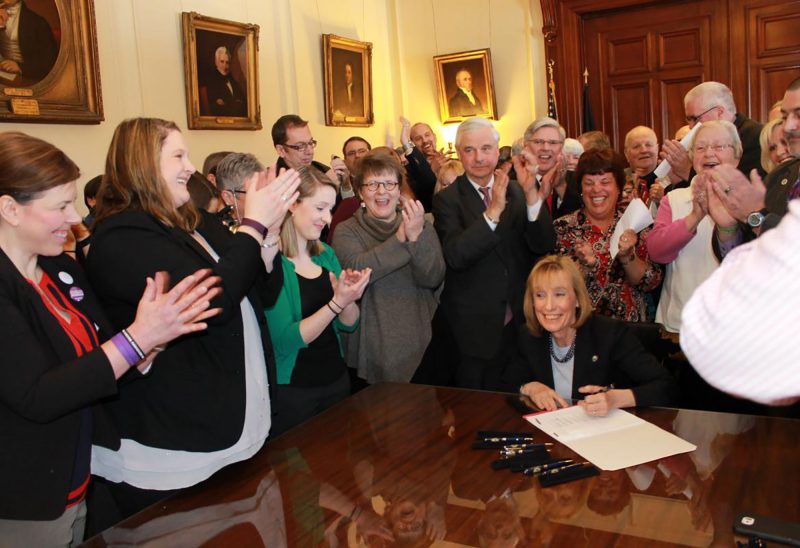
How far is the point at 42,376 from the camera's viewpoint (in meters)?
1.59

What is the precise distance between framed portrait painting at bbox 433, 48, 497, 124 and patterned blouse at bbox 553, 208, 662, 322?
4440 millimetres

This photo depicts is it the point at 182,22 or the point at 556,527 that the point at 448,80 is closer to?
the point at 182,22

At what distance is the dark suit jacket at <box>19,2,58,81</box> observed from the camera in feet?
14.0

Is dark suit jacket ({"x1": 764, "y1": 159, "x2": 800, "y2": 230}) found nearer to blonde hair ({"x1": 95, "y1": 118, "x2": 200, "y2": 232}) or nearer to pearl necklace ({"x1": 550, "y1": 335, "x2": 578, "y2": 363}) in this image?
pearl necklace ({"x1": 550, "y1": 335, "x2": 578, "y2": 363})

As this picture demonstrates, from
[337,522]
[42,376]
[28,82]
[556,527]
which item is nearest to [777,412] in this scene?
[556,527]

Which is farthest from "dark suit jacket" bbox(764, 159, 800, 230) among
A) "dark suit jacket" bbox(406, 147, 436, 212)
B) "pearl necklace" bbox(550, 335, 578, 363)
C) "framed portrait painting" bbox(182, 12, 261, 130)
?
"framed portrait painting" bbox(182, 12, 261, 130)

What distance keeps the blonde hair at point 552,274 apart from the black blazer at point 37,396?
1534 mm

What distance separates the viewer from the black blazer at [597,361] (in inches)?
95.6

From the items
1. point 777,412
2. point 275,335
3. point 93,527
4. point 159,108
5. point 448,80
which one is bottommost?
point 93,527

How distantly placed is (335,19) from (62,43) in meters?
3.26

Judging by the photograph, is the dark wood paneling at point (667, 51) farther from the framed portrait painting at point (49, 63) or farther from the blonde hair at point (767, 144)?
the framed portrait painting at point (49, 63)


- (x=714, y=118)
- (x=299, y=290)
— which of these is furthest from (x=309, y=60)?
(x=299, y=290)

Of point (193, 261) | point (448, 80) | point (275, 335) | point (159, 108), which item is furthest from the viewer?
point (448, 80)

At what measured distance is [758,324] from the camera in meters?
0.86
